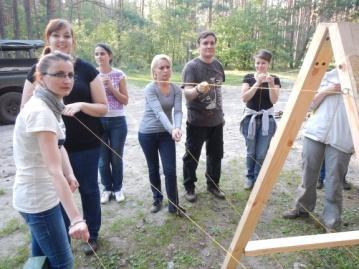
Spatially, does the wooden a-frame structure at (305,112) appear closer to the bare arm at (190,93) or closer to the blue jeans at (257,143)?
the bare arm at (190,93)

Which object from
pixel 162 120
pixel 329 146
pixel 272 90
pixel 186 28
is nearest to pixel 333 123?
pixel 329 146

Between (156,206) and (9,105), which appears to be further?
(9,105)

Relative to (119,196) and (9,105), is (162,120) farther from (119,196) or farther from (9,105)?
(9,105)

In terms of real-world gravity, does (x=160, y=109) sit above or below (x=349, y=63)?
below

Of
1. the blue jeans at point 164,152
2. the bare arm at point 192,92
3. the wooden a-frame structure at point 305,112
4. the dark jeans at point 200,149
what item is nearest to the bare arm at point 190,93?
the bare arm at point 192,92

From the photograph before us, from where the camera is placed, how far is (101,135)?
2613 millimetres

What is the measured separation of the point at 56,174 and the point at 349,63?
1426 millimetres

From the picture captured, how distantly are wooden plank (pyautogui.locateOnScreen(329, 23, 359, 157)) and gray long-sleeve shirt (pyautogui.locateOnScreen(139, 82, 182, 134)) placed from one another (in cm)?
172

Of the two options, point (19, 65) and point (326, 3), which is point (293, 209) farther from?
point (326, 3)

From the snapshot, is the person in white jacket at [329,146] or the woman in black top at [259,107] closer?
the person in white jacket at [329,146]

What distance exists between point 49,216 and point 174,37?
23.8 m

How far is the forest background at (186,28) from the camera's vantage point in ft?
70.2

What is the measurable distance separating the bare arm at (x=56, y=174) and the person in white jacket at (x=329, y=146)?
87.0 inches

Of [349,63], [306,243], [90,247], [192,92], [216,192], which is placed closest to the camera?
[349,63]
